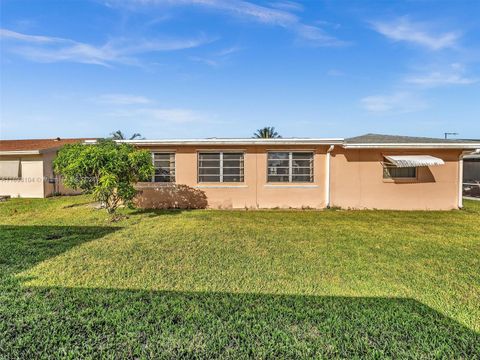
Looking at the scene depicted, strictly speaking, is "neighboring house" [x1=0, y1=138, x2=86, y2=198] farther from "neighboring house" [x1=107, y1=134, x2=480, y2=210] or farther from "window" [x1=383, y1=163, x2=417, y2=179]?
"window" [x1=383, y1=163, x2=417, y2=179]

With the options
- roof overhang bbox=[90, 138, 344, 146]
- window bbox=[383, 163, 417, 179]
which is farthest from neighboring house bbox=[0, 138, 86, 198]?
window bbox=[383, 163, 417, 179]

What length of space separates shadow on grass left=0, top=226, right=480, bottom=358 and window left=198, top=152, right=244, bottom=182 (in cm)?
931

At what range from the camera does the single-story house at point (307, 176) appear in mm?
13383

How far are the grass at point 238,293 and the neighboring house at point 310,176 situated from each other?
475cm

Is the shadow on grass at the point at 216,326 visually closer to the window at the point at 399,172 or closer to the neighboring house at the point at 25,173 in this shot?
the window at the point at 399,172

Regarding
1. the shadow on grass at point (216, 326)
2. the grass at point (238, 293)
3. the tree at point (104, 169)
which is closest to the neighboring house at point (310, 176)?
the tree at point (104, 169)

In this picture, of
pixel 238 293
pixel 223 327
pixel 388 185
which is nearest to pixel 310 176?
pixel 388 185

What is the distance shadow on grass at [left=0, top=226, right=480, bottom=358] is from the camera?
3.07 m

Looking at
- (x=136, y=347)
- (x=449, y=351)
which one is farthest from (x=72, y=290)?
(x=449, y=351)

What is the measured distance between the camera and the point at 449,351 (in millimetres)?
3078

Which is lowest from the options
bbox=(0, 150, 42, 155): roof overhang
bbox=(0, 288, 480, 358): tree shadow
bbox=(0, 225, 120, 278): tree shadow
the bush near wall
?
bbox=(0, 288, 480, 358): tree shadow

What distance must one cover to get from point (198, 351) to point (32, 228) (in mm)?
8855

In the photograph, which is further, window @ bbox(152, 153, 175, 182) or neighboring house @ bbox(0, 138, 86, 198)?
neighboring house @ bbox(0, 138, 86, 198)

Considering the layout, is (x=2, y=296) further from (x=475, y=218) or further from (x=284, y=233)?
(x=475, y=218)
